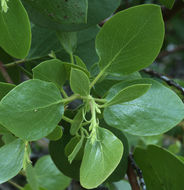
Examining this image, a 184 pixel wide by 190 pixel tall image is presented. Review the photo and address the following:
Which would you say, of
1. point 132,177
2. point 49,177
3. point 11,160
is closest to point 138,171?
point 132,177

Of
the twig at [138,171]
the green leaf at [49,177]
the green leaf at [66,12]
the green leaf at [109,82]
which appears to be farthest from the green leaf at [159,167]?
the green leaf at [49,177]

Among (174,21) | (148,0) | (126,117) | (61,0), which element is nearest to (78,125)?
(126,117)

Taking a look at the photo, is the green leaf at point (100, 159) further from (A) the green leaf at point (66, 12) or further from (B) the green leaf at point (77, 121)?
(A) the green leaf at point (66, 12)

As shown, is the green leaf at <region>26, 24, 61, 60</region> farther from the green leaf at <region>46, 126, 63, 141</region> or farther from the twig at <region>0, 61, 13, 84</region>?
the green leaf at <region>46, 126, 63, 141</region>

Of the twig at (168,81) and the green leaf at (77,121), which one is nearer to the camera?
the green leaf at (77,121)

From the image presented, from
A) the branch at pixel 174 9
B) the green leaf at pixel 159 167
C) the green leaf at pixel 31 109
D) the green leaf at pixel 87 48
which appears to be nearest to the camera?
the green leaf at pixel 31 109

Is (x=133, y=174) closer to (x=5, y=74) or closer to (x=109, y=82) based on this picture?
(x=109, y=82)
